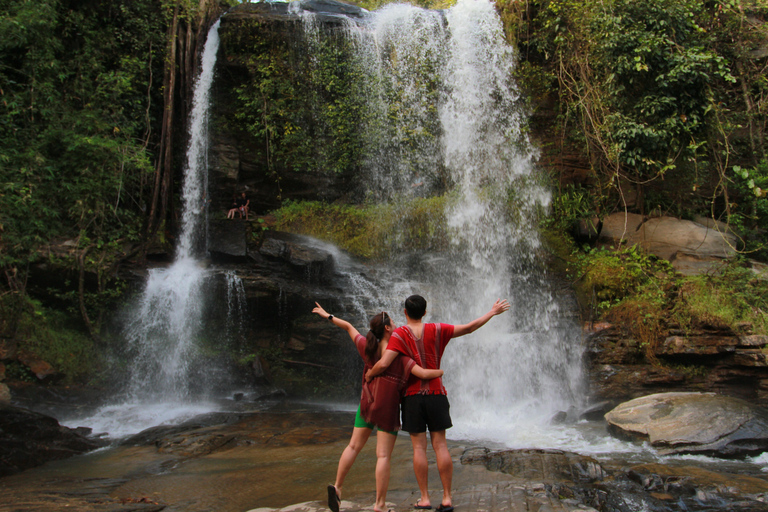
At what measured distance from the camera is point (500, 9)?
11.2 meters

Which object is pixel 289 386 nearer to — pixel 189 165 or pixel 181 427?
pixel 181 427

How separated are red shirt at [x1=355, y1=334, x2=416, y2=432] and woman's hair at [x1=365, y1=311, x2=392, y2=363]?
0.52 feet

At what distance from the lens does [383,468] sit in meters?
3.08

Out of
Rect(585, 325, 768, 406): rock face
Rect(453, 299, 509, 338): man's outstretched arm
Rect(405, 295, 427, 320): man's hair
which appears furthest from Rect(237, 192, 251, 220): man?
Rect(453, 299, 509, 338): man's outstretched arm

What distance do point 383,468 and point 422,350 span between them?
782 millimetres

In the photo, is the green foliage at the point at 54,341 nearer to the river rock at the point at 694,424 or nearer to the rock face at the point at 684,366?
the river rock at the point at 694,424

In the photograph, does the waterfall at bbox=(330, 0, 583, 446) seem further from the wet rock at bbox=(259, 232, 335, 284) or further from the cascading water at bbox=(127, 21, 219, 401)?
the cascading water at bbox=(127, 21, 219, 401)

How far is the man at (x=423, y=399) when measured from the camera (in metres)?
3.17

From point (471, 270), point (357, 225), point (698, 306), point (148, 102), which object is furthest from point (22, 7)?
point (698, 306)

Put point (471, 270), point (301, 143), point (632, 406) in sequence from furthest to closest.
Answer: point (301, 143), point (471, 270), point (632, 406)

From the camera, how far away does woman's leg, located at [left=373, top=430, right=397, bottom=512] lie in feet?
10.0

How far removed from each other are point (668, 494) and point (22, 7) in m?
12.0

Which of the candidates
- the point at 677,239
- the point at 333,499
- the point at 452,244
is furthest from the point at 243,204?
the point at 677,239

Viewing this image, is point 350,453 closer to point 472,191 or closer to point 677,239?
point 472,191
